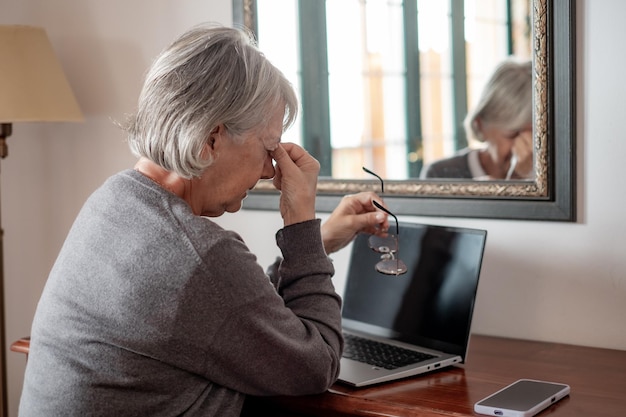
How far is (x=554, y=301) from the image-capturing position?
1787 mm

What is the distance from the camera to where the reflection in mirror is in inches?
70.5

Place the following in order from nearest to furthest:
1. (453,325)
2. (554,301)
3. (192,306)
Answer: (192,306) → (453,325) → (554,301)

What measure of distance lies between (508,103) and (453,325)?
0.48m

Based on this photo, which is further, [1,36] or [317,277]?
[1,36]

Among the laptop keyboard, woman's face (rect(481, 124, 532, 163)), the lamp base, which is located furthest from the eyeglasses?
the lamp base

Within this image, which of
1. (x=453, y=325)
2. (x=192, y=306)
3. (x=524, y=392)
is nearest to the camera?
(x=192, y=306)

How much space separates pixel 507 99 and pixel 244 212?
0.78m

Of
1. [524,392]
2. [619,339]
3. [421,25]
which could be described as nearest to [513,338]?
[619,339]

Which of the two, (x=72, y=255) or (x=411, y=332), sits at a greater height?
(x=72, y=255)

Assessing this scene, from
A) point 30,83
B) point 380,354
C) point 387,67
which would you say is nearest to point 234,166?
point 380,354

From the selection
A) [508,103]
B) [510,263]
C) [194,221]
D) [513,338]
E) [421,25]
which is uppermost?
[421,25]

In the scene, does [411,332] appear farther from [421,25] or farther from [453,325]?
[421,25]

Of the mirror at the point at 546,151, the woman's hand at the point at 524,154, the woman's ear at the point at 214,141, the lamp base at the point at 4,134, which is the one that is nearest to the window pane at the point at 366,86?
the mirror at the point at 546,151

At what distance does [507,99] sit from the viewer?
176 centimetres
